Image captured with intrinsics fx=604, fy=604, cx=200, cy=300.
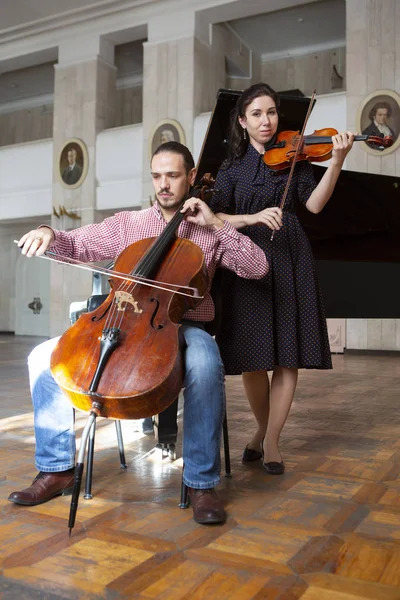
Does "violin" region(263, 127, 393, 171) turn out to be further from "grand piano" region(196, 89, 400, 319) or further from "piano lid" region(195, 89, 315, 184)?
"grand piano" region(196, 89, 400, 319)

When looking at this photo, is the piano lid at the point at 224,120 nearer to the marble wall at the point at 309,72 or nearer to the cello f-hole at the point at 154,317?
the cello f-hole at the point at 154,317

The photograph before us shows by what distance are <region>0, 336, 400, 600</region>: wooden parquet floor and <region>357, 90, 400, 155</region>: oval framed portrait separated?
7062 millimetres

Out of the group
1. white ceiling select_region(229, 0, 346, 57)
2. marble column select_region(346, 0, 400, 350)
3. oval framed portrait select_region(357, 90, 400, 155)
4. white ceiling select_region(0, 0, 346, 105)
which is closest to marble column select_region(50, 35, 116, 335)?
white ceiling select_region(0, 0, 346, 105)

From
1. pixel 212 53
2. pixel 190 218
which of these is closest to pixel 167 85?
pixel 212 53

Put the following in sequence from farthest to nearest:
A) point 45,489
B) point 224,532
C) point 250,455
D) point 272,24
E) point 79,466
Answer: point 272,24, point 250,455, point 45,489, point 224,532, point 79,466

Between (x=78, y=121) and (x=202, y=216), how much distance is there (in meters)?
10.6

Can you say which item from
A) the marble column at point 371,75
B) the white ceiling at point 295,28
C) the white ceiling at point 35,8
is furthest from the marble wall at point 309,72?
the white ceiling at point 35,8

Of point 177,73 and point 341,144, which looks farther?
point 177,73

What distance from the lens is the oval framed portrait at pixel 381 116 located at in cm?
892

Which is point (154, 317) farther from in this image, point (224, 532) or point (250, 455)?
point (250, 455)

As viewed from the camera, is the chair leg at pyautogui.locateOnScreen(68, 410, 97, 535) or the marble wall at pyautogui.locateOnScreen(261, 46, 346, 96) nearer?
the chair leg at pyautogui.locateOnScreen(68, 410, 97, 535)

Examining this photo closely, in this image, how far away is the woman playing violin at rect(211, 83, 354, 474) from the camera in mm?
2244

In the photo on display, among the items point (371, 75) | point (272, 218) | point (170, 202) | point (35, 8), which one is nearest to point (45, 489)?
point (170, 202)

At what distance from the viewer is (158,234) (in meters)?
2.09
